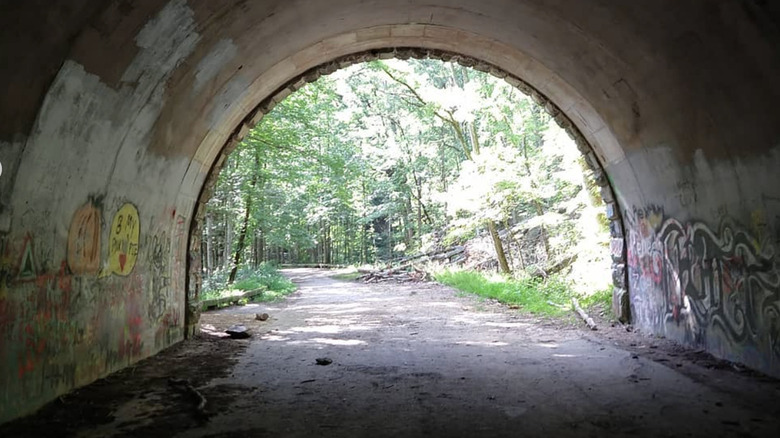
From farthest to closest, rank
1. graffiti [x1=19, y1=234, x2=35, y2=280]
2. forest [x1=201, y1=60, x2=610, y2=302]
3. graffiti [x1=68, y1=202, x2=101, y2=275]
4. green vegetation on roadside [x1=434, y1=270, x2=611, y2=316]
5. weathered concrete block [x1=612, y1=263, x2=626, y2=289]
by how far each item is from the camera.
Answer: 1. forest [x1=201, y1=60, x2=610, y2=302]
2. green vegetation on roadside [x1=434, y1=270, x2=611, y2=316]
3. weathered concrete block [x1=612, y1=263, x2=626, y2=289]
4. graffiti [x1=68, y1=202, x2=101, y2=275]
5. graffiti [x1=19, y1=234, x2=35, y2=280]

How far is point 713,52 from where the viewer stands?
18.0 feet

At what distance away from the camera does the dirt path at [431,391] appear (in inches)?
180

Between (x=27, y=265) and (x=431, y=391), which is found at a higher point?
(x=27, y=265)

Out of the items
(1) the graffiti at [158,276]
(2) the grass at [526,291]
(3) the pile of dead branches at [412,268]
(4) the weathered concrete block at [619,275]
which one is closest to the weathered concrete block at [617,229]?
(4) the weathered concrete block at [619,275]

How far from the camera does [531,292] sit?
14.7 metres

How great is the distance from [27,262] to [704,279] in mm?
7577

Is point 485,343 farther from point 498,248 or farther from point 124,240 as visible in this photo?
point 498,248

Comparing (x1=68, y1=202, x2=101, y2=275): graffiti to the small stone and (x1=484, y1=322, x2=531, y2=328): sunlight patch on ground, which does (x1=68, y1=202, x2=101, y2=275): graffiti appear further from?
(x1=484, y1=322, x2=531, y2=328): sunlight patch on ground

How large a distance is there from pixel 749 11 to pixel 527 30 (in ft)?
11.2

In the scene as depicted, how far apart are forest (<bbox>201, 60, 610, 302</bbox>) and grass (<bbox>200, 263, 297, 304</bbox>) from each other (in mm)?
171

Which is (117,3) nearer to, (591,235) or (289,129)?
(591,235)

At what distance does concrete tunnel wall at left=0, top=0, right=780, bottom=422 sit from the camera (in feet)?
15.3

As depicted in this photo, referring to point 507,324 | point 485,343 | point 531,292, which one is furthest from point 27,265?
point 531,292

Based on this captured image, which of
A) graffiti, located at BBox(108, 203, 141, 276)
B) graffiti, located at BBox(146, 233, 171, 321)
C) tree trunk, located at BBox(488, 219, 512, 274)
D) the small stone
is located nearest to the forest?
tree trunk, located at BBox(488, 219, 512, 274)
